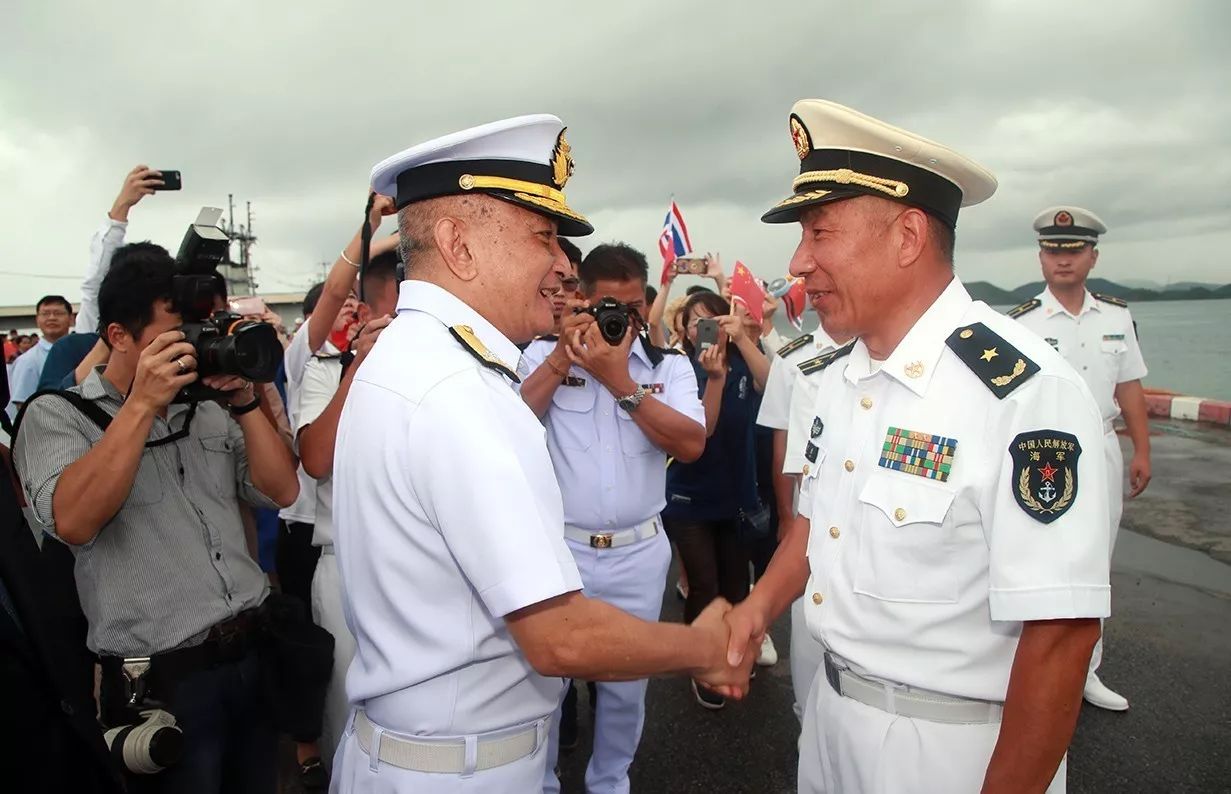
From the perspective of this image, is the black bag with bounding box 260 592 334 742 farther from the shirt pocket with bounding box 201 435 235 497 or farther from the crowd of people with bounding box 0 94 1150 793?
the shirt pocket with bounding box 201 435 235 497

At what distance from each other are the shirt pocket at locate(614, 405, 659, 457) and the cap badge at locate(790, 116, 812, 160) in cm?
153

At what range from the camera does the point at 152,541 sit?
2.25m

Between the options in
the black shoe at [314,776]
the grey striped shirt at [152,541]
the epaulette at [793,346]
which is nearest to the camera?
the grey striped shirt at [152,541]

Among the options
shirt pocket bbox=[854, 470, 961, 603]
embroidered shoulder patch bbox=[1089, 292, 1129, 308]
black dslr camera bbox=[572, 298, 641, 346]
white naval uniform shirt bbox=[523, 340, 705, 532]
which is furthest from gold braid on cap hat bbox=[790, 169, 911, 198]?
embroidered shoulder patch bbox=[1089, 292, 1129, 308]

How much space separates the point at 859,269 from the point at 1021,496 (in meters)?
0.66

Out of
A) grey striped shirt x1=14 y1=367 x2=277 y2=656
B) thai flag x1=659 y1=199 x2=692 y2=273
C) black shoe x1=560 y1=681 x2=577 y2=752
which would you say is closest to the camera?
grey striped shirt x1=14 y1=367 x2=277 y2=656

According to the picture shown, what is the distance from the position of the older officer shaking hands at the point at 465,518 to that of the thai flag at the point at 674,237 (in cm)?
694

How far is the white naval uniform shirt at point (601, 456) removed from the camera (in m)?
3.20

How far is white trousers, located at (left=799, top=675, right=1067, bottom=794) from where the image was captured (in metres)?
1.64

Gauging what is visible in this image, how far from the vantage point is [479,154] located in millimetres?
1695

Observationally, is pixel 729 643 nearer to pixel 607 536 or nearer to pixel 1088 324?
pixel 607 536

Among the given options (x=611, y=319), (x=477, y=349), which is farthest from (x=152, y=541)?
(x=611, y=319)

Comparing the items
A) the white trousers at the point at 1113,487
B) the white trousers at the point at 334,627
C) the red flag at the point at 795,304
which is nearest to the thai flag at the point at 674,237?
the red flag at the point at 795,304

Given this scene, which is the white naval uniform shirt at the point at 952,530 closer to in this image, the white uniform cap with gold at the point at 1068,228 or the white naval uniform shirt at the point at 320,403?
the white naval uniform shirt at the point at 320,403
